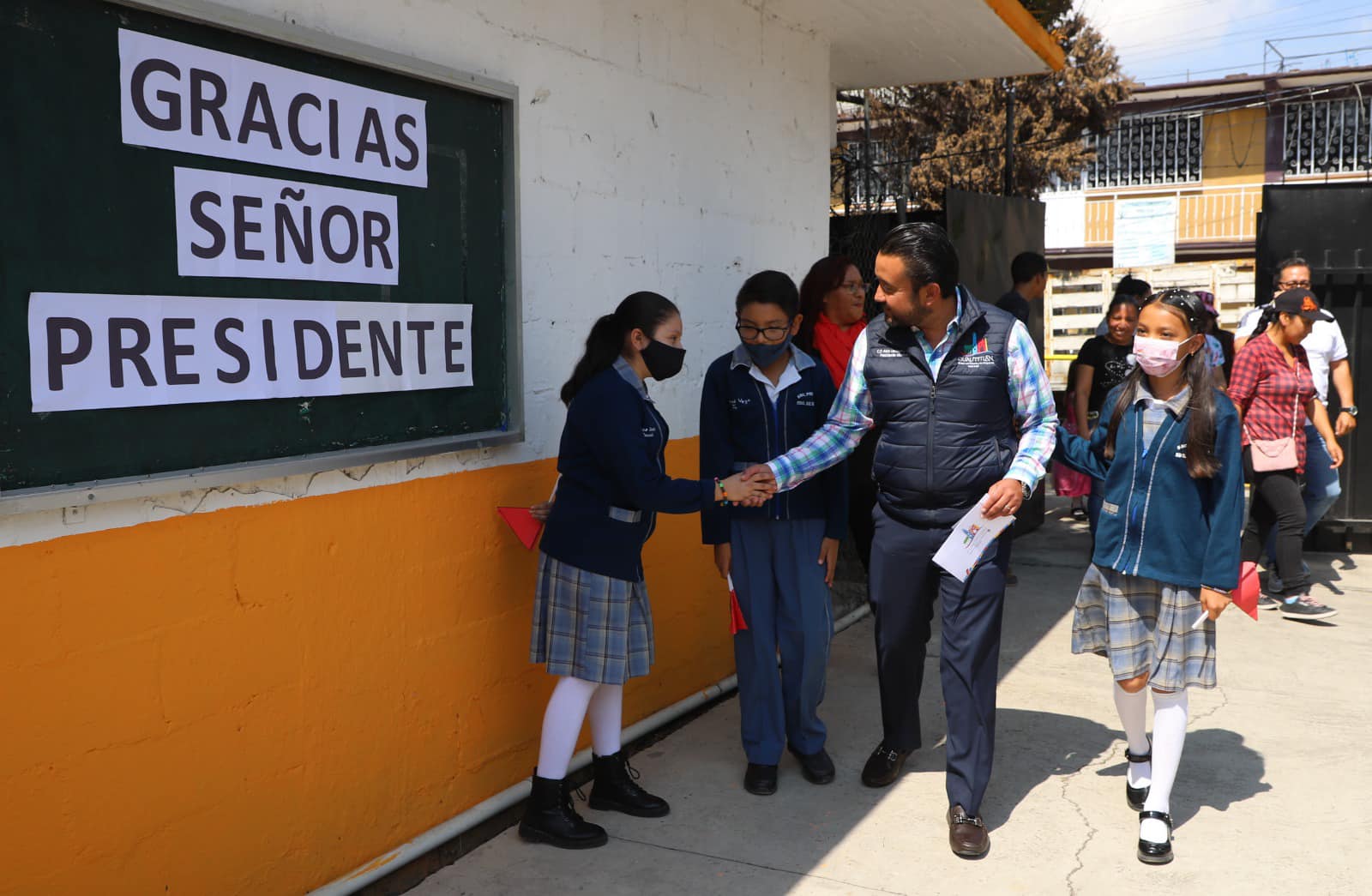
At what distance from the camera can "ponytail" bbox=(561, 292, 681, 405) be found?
12.4ft

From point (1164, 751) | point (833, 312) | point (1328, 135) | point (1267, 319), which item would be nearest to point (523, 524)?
point (833, 312)

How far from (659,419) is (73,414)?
1.80 meters

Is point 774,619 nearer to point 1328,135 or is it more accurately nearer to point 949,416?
point 949,416

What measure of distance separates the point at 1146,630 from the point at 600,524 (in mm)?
1801

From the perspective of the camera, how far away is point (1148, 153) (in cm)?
2695

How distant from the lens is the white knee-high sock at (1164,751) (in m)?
3.69

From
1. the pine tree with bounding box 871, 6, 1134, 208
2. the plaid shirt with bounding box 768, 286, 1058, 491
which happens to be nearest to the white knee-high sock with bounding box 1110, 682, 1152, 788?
the plaid shirt with bounding box 768, 286, 1058, 491

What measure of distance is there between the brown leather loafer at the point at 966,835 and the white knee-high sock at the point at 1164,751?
0.49 metres

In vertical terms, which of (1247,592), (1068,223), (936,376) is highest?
(1068,223)

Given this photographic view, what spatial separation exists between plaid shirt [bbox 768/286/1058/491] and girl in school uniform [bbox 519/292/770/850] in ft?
0.80

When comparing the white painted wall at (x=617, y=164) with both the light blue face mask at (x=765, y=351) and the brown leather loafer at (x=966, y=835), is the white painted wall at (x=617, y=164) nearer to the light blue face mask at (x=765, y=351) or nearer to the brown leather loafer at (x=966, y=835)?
the light blue face mask at (x=765, y=351)

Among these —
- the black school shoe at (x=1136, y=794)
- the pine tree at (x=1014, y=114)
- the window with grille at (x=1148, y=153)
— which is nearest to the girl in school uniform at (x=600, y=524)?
the black school shoe at (x=1136, y=794)

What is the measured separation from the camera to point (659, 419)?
3.87m

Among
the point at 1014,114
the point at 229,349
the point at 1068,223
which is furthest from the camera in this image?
the point at 1068,223
